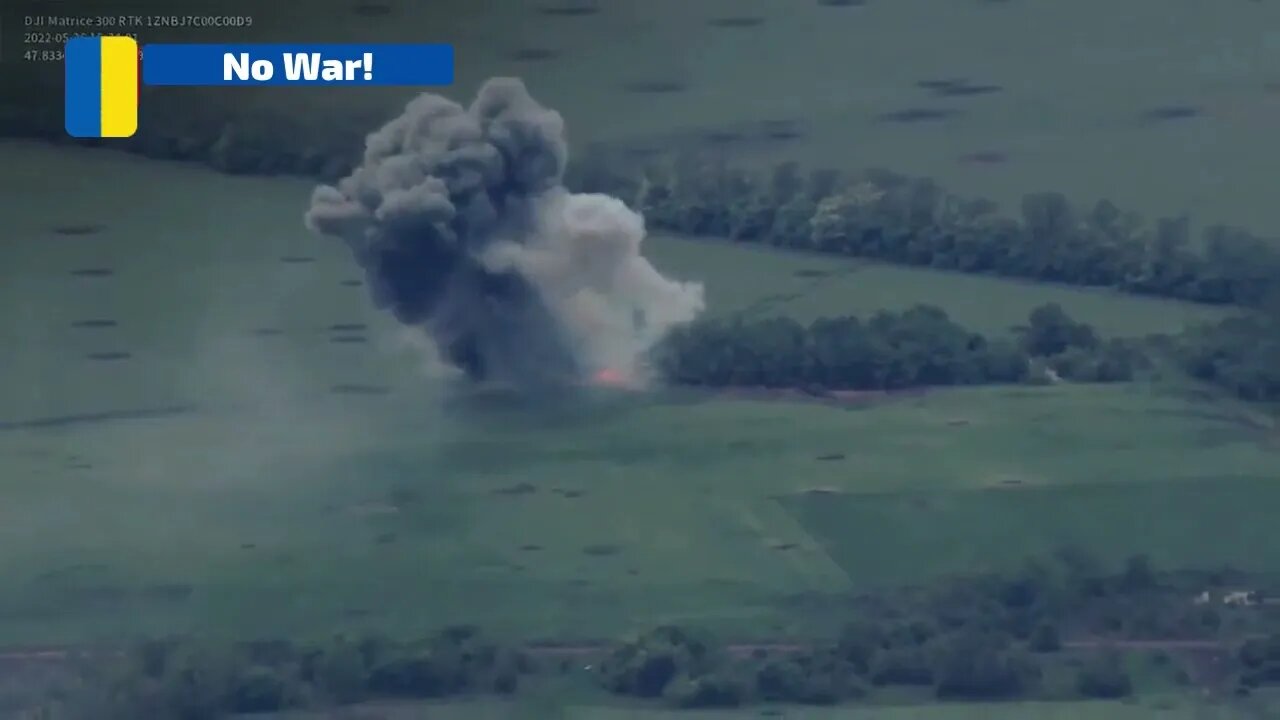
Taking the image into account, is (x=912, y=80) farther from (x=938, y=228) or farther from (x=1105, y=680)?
(x=1105, y=680)

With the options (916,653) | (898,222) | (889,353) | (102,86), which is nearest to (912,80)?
(898,222)

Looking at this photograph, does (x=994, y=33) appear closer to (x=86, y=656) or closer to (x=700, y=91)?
(x=700, y=91)

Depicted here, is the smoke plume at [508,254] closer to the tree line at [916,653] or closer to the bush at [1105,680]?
the tree line at [916,653]

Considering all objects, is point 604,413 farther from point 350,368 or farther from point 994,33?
point 994,33

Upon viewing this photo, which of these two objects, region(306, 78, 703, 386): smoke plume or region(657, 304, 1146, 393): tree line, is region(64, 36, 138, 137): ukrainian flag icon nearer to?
region(306, 78, 703, 386): smoke plume

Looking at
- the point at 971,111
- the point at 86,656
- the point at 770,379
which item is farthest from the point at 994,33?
the point at 86,656

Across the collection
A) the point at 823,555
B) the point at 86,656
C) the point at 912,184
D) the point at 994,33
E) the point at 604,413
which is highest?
the point at 994,33

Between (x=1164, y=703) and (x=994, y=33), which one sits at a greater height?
(x=994, y=33)
